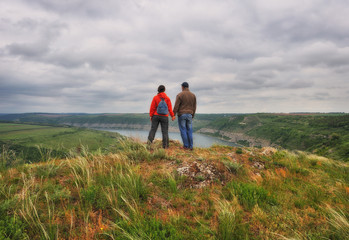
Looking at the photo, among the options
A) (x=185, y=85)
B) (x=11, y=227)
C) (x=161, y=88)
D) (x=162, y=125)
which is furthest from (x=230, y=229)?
(x=185, y=85)

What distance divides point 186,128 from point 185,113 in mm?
783

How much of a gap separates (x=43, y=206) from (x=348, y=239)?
487 centimetres

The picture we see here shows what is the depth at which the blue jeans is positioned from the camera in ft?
24.2

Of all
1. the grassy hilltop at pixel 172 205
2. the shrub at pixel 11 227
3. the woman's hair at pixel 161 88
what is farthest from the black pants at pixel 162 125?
the shrub at pixel 11 227

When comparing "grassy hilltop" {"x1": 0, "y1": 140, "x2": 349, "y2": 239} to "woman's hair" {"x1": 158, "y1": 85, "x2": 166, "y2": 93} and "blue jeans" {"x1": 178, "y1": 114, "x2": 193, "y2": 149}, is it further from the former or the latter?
"woman's hair" {"x1": 158, "y1": 85, "x2": 166, "y2": 93}

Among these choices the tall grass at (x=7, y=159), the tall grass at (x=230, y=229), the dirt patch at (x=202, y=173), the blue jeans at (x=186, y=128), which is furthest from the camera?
the blue jeans at (x=186, y=128)

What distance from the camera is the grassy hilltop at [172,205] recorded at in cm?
224

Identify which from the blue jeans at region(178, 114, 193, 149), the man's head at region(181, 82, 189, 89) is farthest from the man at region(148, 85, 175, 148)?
the man's head at region(181, 82, 189, 89)

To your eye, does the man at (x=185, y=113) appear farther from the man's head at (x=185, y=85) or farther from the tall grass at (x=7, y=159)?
the tall grass at (x=7, y=159)

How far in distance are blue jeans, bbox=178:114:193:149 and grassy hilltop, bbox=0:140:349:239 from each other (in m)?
2.22

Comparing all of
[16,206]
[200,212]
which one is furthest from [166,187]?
[16,206]

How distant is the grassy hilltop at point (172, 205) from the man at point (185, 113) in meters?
2.27

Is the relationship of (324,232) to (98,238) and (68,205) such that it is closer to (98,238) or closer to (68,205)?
(98,238)

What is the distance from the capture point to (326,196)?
3531 mm
